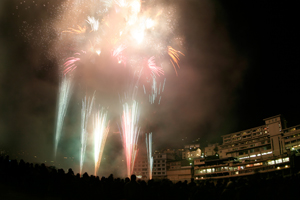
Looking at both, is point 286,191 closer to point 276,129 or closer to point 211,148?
point 276,129

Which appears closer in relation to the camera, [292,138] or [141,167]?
[292,138]

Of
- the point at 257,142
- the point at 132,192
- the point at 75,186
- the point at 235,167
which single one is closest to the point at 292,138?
the point at 257,142

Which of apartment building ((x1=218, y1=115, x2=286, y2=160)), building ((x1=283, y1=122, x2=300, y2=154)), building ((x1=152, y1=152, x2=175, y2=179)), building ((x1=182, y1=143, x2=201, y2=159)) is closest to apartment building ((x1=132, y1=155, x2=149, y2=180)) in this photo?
building ((x1=152, y1=152, x2=175, y2=179))

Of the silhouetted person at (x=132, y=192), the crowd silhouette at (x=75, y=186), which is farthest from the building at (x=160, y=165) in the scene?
the silhouetted person at (x=132, y=192)

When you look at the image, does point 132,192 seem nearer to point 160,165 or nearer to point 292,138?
point 292,138

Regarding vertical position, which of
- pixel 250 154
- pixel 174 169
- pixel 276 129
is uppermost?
pixel 276 129

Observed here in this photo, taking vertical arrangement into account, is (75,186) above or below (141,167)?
above

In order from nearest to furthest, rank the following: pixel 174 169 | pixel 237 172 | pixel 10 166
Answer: pixel 10 166 < pixel 237 172 < pixel 174 169

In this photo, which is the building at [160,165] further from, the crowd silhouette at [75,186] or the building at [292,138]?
the crowd silhouette at [75,186]

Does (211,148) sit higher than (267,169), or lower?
higher

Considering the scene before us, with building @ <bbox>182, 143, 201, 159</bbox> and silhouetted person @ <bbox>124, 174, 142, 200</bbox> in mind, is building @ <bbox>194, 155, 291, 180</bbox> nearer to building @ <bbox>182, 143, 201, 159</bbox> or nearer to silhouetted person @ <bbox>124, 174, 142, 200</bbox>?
building @ <bbox>182, 143, 201, 159</bbox>

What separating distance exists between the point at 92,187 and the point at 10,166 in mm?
4164

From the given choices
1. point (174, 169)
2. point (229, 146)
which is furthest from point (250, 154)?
point (174, 169)

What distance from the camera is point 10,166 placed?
9336 millimetres
